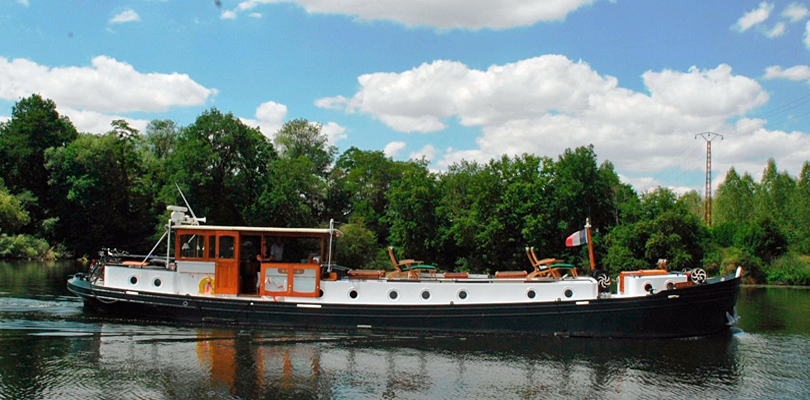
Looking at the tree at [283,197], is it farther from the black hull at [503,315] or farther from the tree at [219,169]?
the black hull at [503,315]

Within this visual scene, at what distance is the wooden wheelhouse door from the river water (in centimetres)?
127

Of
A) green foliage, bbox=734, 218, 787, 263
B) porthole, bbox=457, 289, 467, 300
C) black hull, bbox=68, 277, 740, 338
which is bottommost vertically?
black hull, bbox=68, 277, 740, 338

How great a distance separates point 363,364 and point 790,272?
43633 millimetres

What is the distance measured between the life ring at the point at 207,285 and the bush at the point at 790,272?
4299cm

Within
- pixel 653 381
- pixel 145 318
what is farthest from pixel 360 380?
pixel 145 318

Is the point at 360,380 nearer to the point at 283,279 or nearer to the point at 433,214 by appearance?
the point at 283,279

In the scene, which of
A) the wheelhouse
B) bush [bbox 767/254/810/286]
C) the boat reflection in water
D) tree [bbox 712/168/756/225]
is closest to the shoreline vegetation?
bush [bbox 767/254/810/286]

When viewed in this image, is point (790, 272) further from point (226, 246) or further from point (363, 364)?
point (226, 246)

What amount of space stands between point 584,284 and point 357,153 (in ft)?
174

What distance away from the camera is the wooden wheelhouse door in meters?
20.0

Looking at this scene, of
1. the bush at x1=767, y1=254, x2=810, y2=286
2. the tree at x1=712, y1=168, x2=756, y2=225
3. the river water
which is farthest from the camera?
the tree at x1=712, y1=168, x2=756, y2=225

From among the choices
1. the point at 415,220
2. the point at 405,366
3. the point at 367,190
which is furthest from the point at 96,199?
the point at 405,366

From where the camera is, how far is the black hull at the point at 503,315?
739 inches

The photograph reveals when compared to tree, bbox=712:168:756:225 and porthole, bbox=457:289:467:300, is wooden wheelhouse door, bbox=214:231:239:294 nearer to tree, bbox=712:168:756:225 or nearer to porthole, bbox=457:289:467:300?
porthole, bbox=457:289:467:300
